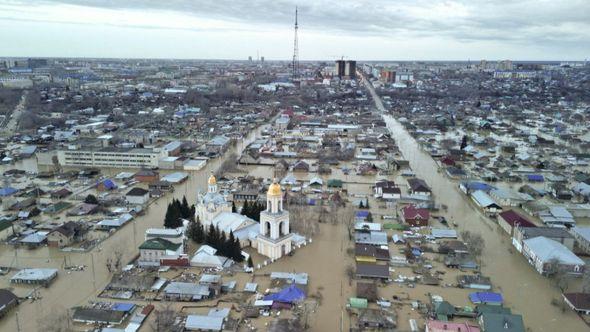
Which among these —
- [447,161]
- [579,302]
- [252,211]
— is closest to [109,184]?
[252,211]

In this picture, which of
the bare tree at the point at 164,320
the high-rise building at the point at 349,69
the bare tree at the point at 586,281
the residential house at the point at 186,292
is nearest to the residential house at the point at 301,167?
the residential house at the point at 186,292

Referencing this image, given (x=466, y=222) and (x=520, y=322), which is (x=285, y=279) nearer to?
(x=520, y=322)

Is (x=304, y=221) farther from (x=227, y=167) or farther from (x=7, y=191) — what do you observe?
(x=7, y=191)

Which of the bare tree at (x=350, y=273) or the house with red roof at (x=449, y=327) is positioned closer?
the house with red roof at (x=449, y=327)

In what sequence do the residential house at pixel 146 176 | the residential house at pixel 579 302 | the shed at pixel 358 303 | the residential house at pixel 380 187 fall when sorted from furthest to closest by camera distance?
the residential house at pixel 146 176
the residential house at pixel 380 187
the shed at pixel 358 303
the residential house at pixel 579 302

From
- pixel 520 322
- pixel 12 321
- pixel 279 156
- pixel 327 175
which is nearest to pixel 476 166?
pixel 327 175

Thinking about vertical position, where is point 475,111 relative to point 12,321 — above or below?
above

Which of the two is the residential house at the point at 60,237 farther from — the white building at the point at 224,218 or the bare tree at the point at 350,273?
the bare tree at the point at 350,273
